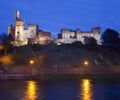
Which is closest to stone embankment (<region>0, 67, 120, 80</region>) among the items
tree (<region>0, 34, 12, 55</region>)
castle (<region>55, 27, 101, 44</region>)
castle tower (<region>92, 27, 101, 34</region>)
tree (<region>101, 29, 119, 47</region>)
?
tree (<region>0, 34, 12, 55</region>)

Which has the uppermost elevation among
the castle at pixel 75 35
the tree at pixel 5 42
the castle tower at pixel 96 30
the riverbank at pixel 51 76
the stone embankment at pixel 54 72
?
the castle tower at pixel 96 30

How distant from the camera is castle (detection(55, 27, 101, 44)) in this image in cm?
11530

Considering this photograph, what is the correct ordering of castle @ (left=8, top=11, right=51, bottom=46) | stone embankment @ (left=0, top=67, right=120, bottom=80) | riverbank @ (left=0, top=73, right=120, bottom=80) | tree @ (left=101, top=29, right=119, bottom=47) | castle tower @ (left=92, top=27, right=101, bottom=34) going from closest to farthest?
riverbank @ (left=0, top=73, right=120, bottom=80) < stone embankment @ (left=0, top=67, right=120, bottom=80) < tree @ (left=101, top=29, right=119, bottom=47) < castle @ (left=8, top=11, right=51, bottom=46) < castle tower @ (left=92, top=27, right=101, bottom=34)

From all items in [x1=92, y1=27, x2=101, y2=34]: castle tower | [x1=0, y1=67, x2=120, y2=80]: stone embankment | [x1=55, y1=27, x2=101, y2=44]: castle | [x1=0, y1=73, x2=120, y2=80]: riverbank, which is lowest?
[x1=0, y1=73, x2=120, y2=80]: riverbank

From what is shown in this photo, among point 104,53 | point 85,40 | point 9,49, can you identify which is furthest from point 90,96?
point 85,40

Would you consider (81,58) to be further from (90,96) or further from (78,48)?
(90,96)

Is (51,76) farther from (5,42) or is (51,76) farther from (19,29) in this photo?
(19,29)

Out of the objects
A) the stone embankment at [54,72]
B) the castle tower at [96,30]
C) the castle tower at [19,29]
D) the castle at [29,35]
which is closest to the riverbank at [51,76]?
the stone embankment at [54,72]

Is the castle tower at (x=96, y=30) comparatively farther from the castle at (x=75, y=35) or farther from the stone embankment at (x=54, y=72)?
the stone embankment at (x=54, y=72)

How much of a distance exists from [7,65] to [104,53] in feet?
108

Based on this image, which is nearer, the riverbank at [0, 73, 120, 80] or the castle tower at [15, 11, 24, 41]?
the riverbank at [0, 73, 120, 80]

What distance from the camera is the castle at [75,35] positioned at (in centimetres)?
11530

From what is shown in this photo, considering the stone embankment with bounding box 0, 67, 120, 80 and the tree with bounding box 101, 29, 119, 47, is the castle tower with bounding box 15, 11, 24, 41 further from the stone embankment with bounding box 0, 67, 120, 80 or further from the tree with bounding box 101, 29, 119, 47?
the stone embankment with bounding box 0, 67, 120, 80

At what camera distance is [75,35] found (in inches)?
4609
